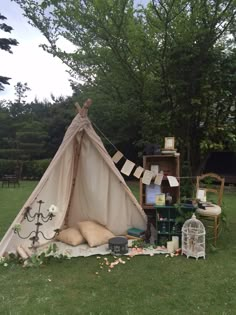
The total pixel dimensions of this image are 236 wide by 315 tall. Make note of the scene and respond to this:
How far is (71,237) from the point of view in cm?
430

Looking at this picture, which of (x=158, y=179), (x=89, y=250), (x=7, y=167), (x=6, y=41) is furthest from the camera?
(x=6, y=41)

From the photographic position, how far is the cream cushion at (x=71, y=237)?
13.9 ft

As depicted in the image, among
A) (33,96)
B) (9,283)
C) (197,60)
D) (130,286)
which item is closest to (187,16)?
(197,60)

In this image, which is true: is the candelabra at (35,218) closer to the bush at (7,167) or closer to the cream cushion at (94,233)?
the cream cushion at (94,233)

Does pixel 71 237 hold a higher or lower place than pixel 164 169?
lower

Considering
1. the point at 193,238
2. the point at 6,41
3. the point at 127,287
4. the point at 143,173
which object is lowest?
the point at 127,287

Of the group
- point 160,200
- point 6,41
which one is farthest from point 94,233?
point 6,41

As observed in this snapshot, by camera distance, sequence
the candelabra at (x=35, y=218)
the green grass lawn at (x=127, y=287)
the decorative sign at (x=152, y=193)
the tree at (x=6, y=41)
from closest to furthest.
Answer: the green grass lawn at (x=127, y=287), the candelabra at (x=35, y=218), the decorative sign at (x=152, y=193), the tree at (x=6, y=41)

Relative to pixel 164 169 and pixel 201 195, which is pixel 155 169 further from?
pixel 201 195

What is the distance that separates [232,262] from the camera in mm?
3576

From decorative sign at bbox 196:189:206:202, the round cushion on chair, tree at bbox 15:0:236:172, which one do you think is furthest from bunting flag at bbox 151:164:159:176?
tree at bbox 15:0:236:172

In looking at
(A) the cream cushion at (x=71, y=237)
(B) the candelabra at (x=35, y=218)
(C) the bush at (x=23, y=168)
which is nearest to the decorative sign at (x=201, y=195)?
(A) the cream cushion at (x=71, y=237)

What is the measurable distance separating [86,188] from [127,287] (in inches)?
A: 79.2

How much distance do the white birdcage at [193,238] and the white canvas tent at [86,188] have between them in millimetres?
1001
